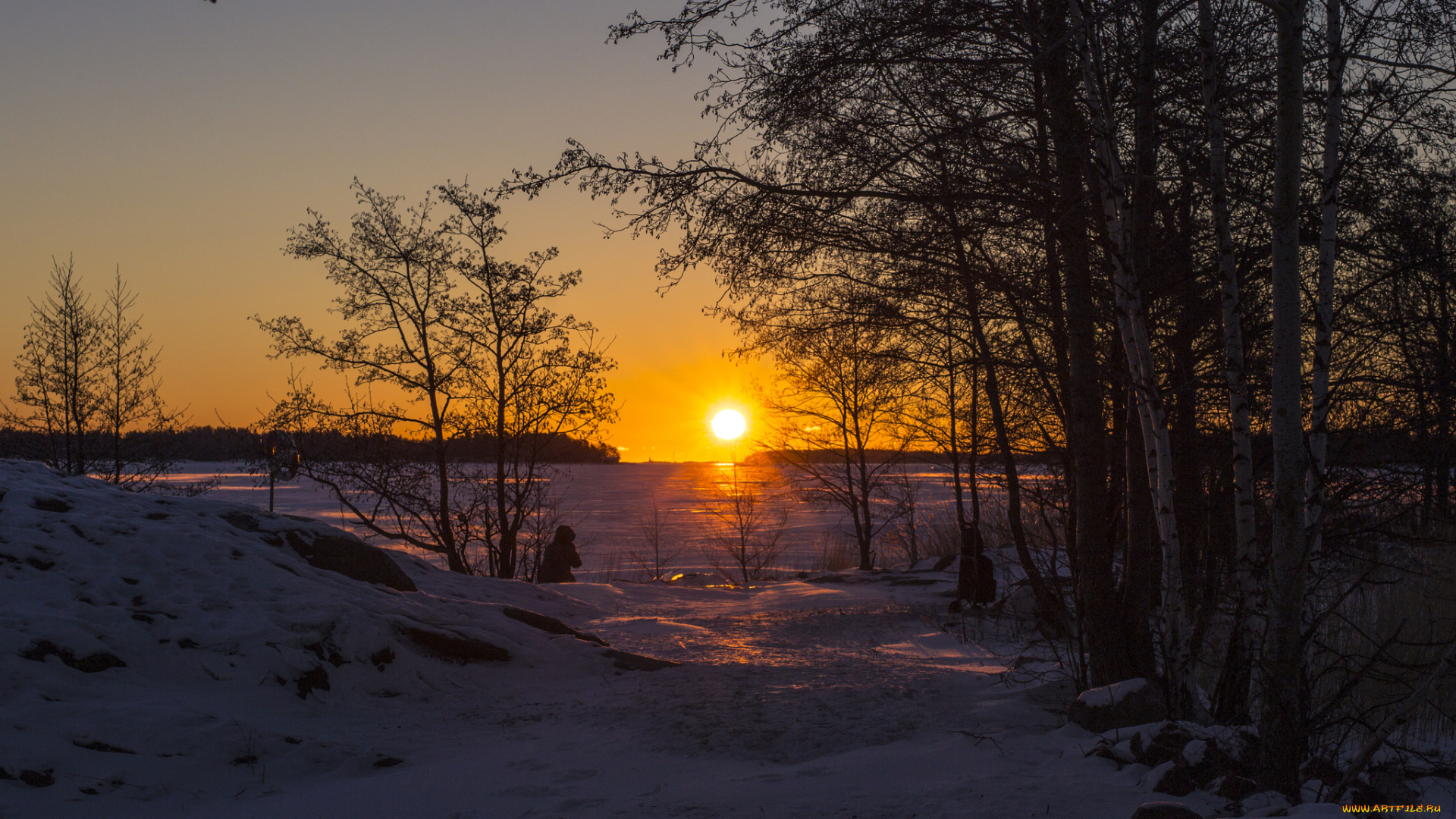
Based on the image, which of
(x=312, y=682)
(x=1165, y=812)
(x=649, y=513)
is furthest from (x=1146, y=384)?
(x=649, y=513)

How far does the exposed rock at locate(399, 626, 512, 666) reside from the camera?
21.4ft

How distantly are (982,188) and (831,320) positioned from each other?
1.81 m

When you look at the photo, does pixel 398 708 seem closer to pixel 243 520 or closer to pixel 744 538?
pixel 243 520

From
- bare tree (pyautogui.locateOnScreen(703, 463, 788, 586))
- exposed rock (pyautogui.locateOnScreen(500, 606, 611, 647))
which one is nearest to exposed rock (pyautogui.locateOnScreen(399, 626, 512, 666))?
exposed rock (pyautogui.locateOnScreen(500, 606, 611, 647))

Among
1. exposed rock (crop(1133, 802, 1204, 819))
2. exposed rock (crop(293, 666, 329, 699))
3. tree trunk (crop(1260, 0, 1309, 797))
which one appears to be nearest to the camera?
exposed rock (crop(1133, 802, 1204, 819))

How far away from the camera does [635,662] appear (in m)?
7.12

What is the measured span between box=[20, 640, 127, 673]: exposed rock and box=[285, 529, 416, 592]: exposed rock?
92.2 inches

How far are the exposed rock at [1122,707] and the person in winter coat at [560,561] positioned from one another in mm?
11401

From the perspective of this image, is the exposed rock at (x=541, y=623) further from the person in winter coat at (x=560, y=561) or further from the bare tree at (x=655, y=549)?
the bare tree at (x=655, y=549)

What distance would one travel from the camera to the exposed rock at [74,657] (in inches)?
186

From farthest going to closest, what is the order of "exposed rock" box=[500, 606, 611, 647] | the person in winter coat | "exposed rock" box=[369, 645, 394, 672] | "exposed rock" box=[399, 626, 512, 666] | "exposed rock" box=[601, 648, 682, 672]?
the person in winter coat, "exposed rock" box=[500, 606, 611, 647], "exposed rock" box=[601, 648, 682, 672], "exposed rock" box=[399, 626, 512, 666], "exposed rock" box=[369, 645, 394, 672]

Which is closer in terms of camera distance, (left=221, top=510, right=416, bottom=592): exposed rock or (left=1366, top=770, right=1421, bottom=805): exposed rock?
(left=1366, top=770, right=1421, bottom=805): exposed rock

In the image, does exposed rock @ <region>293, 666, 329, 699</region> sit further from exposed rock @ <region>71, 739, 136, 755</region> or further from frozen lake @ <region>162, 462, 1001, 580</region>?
frozen lake @ <region>162, 462, 1001, 580</region>

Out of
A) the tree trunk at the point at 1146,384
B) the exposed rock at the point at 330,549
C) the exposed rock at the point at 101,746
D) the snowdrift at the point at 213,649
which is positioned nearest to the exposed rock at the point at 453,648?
the snowdrift at the point at 213,649
